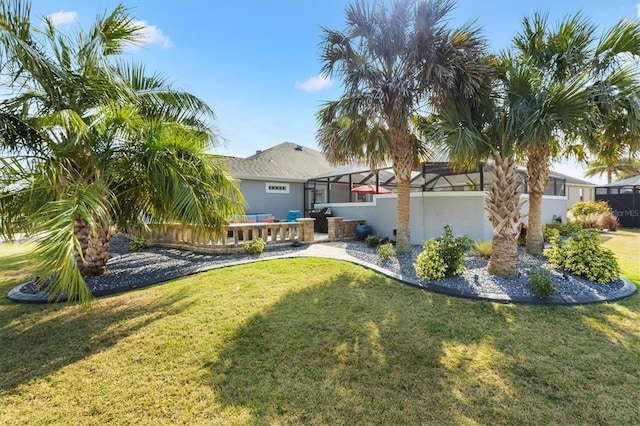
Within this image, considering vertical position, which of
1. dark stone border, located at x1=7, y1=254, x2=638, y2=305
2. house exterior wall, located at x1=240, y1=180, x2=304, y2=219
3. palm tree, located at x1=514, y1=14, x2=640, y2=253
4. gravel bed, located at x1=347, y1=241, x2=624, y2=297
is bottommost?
dark stone border, located at x1=7, y1=254, x2=638, y2=305

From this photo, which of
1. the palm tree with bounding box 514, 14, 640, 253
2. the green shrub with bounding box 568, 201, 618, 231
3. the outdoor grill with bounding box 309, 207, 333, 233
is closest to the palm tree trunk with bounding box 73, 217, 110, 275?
the outdoor grill with bounding box 309, 207, 333, 233

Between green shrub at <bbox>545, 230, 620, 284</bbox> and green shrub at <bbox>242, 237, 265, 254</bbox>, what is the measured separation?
27.5ft

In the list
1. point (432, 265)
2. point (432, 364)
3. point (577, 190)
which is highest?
point (577, 190)

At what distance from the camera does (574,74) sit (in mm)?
6871

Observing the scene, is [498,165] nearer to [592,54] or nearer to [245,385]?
[592,54]

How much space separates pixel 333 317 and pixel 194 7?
1031cm

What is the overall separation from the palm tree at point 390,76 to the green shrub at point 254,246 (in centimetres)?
389

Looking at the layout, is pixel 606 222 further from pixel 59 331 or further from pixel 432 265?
pixel 59 331

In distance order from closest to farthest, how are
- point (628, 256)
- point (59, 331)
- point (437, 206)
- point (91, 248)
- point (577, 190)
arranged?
point (59, 331), point (91, 248), point (628, 256), point (437, 206), point (577, 190)

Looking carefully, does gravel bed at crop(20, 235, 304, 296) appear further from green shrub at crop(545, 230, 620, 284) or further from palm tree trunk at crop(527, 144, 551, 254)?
palm tree trunk at crop(527, 144, 551, 254)

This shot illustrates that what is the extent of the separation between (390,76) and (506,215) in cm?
517

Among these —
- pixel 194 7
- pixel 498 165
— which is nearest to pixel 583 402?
Result: pixel 498 165

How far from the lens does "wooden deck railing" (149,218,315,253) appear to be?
32.0 feet

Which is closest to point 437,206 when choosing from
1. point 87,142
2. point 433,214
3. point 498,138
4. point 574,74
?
point 433,214
